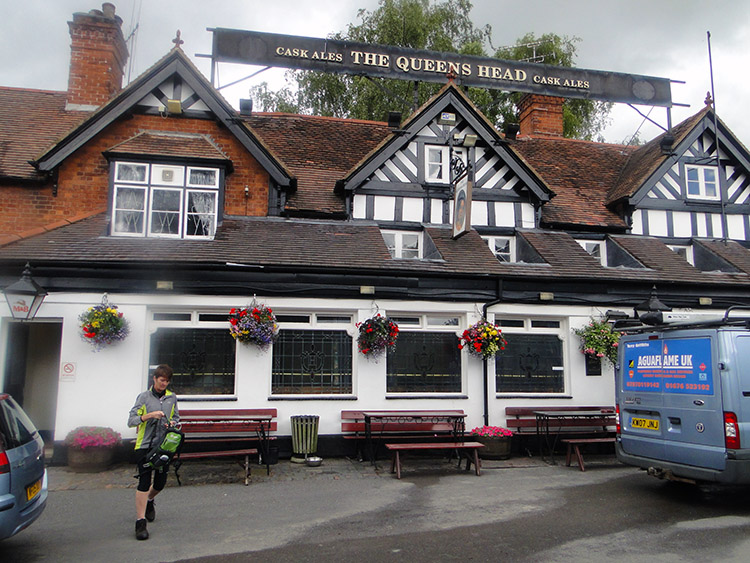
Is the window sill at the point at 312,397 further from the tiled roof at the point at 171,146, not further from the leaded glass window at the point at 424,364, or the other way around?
the tiled roof at the point at 171,146

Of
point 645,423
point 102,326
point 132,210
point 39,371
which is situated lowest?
point 645,423

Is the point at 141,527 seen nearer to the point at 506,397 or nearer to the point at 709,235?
the point at 506,397

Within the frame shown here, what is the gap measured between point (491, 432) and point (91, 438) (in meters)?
6.95

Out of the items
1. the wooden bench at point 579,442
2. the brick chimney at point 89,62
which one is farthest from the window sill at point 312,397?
the brick chimney at point 89,62

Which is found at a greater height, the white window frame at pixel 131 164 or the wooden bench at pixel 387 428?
the white window frame at pixel 131 164

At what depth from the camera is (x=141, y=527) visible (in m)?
6.27

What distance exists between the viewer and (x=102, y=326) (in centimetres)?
993

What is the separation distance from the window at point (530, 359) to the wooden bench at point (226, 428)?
4854 millimetres

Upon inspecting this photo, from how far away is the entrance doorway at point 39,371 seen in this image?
1196cm

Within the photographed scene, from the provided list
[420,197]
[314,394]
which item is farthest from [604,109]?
[314,394]

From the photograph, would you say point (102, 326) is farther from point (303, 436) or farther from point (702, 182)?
point (702, 182)

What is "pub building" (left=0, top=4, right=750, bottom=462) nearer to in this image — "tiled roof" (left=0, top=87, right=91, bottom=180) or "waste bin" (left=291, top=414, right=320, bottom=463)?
"tiled roof" (left=0, top=87, right=91, bottom=180)

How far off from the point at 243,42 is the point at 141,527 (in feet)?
40.7

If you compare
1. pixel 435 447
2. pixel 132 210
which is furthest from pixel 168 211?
pixel 435 447
